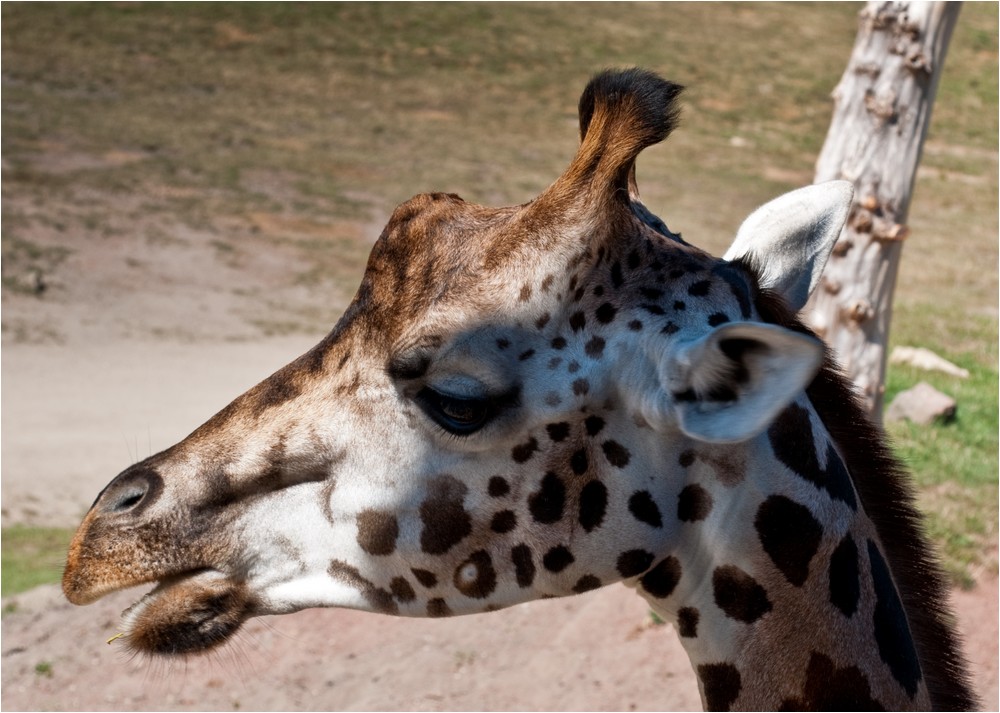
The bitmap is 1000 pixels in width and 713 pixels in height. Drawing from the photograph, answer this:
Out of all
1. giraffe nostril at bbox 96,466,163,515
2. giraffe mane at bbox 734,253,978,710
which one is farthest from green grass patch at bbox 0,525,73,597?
giraffe mane at bbox 734,253,978,710

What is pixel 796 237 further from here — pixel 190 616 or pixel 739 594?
pixel 190 616

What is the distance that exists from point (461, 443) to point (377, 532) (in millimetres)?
275

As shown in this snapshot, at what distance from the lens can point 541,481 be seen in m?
2.33

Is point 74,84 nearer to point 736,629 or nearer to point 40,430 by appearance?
point 40,430

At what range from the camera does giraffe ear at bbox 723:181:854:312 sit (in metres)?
2.80

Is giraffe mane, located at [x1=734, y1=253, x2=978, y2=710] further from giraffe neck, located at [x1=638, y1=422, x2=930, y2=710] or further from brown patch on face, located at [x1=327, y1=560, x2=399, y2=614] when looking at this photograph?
brown patch on face, located at [x1=327, y1=560, x2=399, y2=614]

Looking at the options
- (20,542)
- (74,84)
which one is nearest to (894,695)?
(20,542)

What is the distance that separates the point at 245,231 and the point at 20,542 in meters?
8.45

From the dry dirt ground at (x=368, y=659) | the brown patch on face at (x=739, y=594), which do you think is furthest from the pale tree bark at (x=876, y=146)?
the brown patch on face at (x=739, y=594)

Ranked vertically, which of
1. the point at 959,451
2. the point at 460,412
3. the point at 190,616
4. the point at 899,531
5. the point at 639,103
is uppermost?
the point at 639,103

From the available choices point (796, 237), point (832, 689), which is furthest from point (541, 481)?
point (796, 237)

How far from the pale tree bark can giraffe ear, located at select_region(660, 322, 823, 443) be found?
4.24 meters

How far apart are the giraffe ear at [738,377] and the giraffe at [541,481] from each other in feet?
0.27

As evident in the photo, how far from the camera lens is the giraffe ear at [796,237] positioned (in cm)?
280
